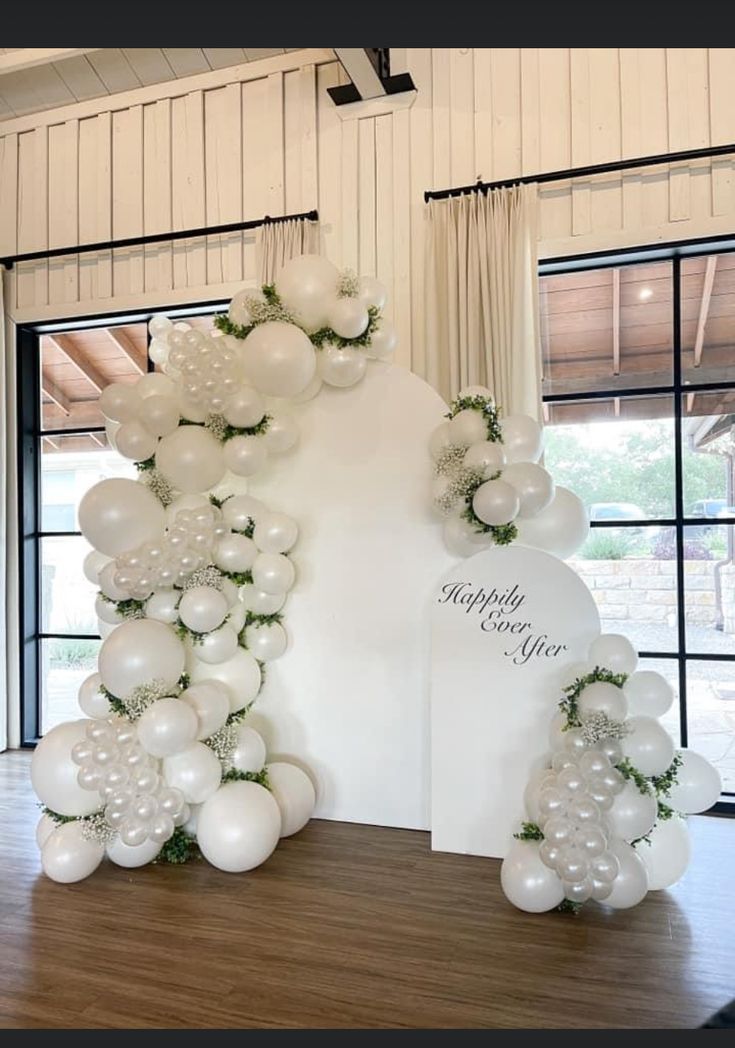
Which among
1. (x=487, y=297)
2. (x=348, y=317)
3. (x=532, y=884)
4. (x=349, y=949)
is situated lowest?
(x=349, y=949)

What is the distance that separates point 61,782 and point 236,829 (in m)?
0.61

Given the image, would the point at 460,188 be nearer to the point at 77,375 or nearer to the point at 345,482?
the point at 345,482

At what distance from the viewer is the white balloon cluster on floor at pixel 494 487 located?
245 cm

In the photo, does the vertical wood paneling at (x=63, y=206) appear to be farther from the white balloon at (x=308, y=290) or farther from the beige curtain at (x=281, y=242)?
the white balloon at (x=308, y=290)

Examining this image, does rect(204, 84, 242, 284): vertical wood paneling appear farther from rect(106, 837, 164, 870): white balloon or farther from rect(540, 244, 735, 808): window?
rect(106, 837, 164, 870): white balloon

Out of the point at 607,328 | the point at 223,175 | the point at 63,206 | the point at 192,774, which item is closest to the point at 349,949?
the point at 192,774

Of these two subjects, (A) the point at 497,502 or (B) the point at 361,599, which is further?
(B) the point at 361,599

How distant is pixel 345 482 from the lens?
9.66 ft

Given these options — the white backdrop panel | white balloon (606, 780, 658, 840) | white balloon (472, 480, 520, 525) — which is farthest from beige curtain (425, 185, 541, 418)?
white balloon (606, 780, 658, 840)

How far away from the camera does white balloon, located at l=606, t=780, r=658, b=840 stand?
2.12 metres

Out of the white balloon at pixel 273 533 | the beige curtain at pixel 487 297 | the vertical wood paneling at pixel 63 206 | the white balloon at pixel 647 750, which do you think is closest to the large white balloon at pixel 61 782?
the white balloon at pixel 273 533

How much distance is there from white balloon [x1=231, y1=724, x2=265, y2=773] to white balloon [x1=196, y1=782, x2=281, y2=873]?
0.29 ft

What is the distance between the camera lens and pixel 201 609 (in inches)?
99.6

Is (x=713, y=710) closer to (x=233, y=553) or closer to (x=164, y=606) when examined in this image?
(x=233, y=553)
